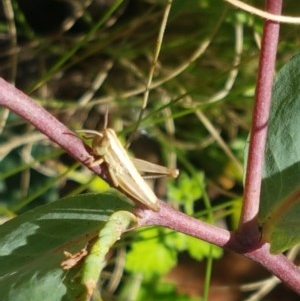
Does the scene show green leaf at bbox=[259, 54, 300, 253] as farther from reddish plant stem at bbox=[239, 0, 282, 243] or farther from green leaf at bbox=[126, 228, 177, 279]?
green leaf at bbox=[126, 228, 177, 279]

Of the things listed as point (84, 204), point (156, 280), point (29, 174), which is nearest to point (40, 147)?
point (29, 174)

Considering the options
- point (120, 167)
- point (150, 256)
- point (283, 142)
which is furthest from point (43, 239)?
point (150, 256)

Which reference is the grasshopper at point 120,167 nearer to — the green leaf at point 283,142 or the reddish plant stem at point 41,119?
the reddish plant stem at point 41,119

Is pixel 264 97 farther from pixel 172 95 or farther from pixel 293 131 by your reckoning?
pixel 172 95

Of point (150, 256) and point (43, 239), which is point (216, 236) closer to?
point (43, 239)

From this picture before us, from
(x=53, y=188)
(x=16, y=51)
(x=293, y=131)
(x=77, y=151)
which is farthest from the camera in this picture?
(x=53, y=188)
